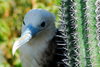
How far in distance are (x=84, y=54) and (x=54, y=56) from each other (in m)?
0.42

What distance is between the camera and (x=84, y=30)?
0.82 m

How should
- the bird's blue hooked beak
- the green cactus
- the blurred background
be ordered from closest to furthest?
1. the green cactus
2. the bird's blue hooked beak
3. the blurred background

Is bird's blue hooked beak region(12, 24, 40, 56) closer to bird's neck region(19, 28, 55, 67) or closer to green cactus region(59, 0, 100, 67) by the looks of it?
bird's neck region(19, 28, 55, 67)

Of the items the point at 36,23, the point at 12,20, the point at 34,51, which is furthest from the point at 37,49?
the point at 12,20

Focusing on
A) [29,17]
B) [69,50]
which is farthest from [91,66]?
[29,17]

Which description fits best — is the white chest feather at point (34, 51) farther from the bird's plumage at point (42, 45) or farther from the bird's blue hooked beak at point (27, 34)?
the bird's blue hooked beak at point (27, 34)

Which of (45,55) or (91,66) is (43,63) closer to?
(45,55)

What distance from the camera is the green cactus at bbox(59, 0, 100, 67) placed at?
794 millimetres

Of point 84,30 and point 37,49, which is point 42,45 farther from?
point 84,30

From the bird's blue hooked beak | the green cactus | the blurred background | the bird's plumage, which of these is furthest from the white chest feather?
the blurred background

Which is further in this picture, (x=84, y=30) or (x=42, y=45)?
(x=42, y=45)

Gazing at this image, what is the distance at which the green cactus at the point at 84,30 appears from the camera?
2.60 feet

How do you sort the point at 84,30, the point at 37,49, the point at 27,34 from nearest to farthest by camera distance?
the point at 84,30
the point at 27,34
the point at 37,49

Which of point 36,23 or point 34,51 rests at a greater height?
point 36,23
